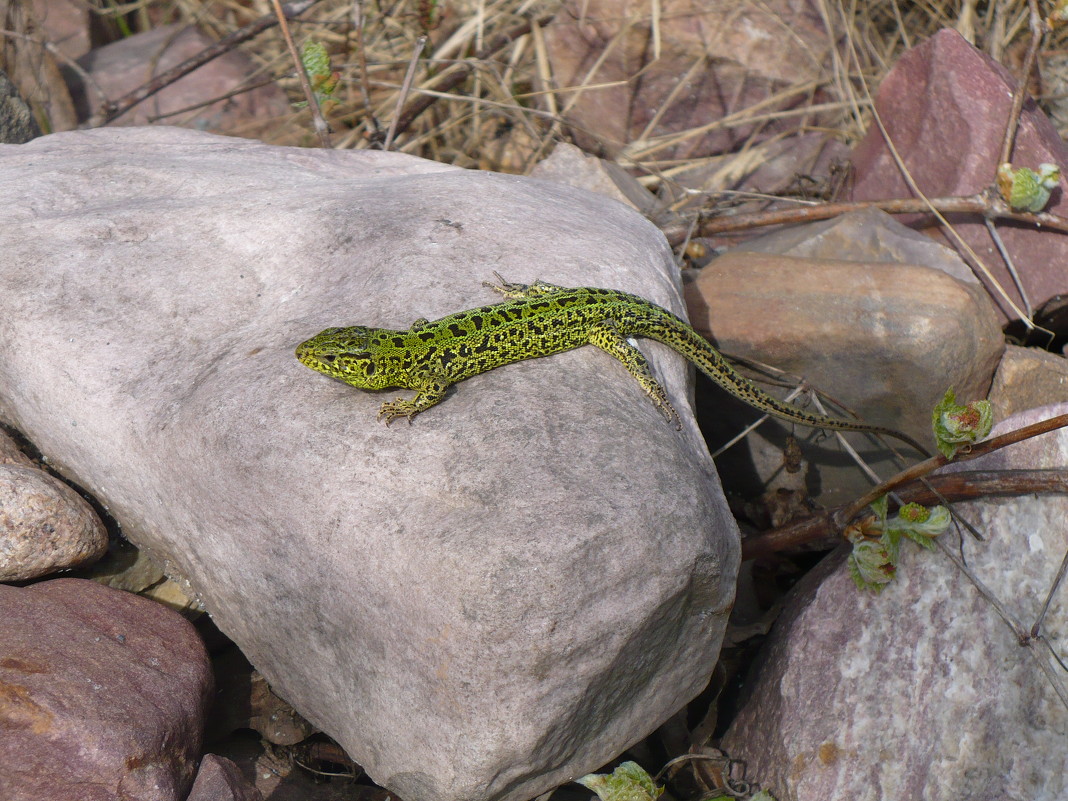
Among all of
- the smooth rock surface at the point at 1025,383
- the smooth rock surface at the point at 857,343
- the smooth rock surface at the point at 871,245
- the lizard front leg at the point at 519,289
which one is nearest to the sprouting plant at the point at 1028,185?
the smooth rock surface at the point at 871,245

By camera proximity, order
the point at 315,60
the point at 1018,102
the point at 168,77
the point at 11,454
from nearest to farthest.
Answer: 1. the point at 11,454
2. the point at 1018,102
3. the point at 315,60
4. the point at 168,77

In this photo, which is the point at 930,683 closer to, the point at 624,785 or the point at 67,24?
the point at 624,785

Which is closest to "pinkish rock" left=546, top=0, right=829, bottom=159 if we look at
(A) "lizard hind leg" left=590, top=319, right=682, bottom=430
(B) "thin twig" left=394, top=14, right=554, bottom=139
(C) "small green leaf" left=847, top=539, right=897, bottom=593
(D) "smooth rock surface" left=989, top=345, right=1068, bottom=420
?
(B) "thin twig" left=394, top=14, right=554, bottom=139

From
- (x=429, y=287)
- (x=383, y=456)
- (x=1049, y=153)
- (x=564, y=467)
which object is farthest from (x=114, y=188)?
(x=1049, y=153)

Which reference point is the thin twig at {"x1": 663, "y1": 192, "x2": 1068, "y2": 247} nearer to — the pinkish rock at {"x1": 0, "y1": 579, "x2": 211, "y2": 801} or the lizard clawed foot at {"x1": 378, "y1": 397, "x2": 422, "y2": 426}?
the lizard clawed foot at {"x1": 378, "y1": 397, "x2": 422, "y2": 426}

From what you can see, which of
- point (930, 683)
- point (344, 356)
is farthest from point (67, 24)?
point (930, 683)

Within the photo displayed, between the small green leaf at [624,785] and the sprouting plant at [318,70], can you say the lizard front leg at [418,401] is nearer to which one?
the small green leaf at [624,785]
